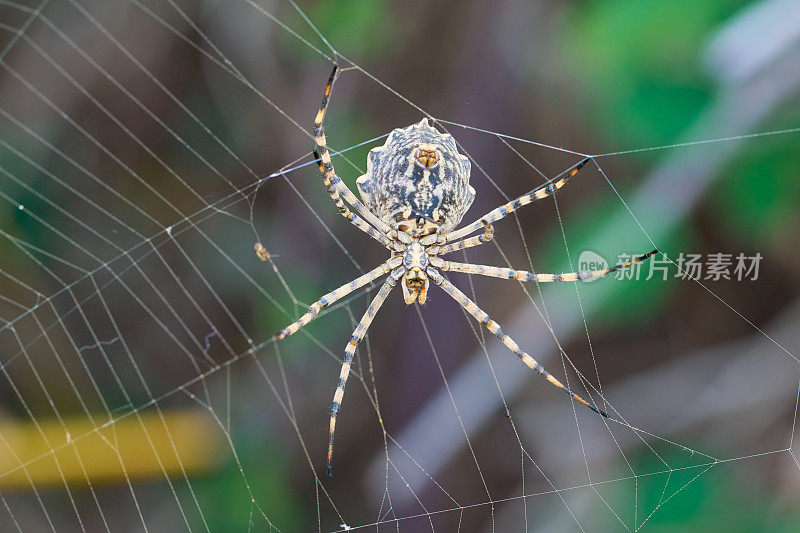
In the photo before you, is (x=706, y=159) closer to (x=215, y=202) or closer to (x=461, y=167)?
(x=461, y=167)

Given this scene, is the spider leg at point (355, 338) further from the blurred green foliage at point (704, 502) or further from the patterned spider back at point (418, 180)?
the blurred green foliage at point (704, 502)

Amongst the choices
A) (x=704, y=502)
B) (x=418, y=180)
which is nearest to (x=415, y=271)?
(x=418, y=180)

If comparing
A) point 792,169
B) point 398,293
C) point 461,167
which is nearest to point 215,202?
point 398,293

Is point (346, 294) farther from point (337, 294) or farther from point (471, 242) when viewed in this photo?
point (471, 242)

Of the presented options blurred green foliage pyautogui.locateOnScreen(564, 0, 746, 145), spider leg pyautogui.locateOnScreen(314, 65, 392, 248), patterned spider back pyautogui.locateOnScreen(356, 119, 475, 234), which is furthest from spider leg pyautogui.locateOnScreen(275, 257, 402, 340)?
blurred green foliage pyautogui.locateOnScreen(564, 0, 746, 145)

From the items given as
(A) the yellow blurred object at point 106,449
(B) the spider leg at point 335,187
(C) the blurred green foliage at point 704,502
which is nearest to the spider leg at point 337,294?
(B) the spider leg at point 335,187

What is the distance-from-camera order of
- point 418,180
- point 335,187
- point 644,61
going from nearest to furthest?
1. point 418,180
2. point 335,187
3. point 644,61
